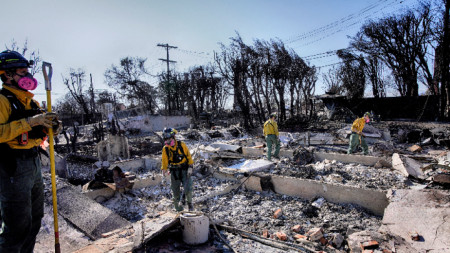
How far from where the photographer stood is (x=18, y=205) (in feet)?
7.07

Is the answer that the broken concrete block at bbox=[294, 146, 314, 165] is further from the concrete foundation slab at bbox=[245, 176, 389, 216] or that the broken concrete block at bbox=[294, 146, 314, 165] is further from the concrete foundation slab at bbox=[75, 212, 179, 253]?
the concrete foundation slab at bbox=[75, 212, 179, 253]

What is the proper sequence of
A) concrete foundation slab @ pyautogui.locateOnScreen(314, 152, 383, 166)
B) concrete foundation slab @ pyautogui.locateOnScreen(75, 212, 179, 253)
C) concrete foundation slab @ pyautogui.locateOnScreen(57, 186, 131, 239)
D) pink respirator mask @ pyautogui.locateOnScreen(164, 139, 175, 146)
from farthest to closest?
concrete foundation slab @ pyautogui.locateOnScreen(314, 152, 383, 166) < pink respirator mask @ pyautogui.locateOnScreen(164, 139, 175, 146) < concrete foundation slab @ pyautogui.locateOnScreen(57, 186, 131, 239) < concrete foundation slab @ pyautogui.locateOnScreen(75, 212, 179, 253)

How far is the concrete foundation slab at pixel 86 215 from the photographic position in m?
4.25

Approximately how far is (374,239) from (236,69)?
696 inches

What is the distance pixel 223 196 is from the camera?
659cm

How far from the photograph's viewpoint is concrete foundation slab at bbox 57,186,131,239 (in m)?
A: 4.25

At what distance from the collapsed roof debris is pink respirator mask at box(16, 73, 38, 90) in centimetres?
181

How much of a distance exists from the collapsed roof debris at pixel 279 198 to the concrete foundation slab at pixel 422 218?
39 mm

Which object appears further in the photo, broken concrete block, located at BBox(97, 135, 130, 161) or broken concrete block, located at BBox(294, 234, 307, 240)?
broken concrete block, located at BBox(97, 135, 130, 161)

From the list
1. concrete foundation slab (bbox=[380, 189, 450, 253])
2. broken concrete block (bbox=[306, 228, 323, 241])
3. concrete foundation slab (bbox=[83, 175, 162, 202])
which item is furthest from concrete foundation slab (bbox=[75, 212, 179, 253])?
concrete foundation slab (bbox=[83, 175, 162, 202])

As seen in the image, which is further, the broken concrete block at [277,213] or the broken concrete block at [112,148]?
the broken concrete block at [112,148]

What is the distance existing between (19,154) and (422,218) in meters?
5.13

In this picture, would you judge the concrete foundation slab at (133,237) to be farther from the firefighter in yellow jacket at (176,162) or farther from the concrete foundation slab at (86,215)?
the firefighter in yellow jacket at (176,162)

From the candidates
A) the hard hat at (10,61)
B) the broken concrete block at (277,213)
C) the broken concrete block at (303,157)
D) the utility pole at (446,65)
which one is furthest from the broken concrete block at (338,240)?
the utility pole at (446,65)
